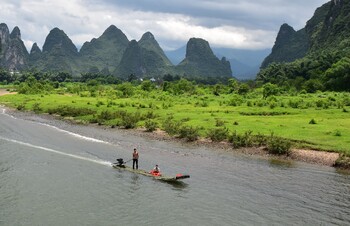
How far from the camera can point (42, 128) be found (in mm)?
65938

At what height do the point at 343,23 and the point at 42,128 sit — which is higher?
the point at 343,23

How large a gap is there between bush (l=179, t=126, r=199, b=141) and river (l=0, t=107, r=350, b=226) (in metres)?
3.49

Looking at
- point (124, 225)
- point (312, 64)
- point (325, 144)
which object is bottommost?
point (124, 225)

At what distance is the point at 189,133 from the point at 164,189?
21937mm

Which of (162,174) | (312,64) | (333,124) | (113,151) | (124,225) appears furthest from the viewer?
(312,64)

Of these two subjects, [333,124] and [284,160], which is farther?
[333,124]

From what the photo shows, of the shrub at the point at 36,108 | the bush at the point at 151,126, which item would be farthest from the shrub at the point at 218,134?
the shrub at the point at 36,108

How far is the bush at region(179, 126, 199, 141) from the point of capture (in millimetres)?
54062

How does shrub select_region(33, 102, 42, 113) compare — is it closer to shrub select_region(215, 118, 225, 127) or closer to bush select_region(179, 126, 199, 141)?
bush select_region(179, 126, 199, 141)

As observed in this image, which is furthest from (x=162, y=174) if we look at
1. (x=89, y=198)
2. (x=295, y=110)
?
(x=295, y=110)

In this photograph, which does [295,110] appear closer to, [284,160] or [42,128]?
[284,160]

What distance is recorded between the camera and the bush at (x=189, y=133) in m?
54.1

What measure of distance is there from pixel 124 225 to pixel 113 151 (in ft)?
76.9

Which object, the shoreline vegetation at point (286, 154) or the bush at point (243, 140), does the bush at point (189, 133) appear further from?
the bush at point (243, 140)
